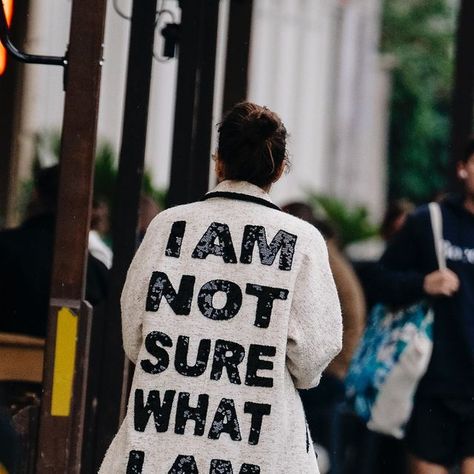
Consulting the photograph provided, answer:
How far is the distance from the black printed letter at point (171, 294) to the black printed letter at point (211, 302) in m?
0.04

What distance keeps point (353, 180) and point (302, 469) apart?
35.6m

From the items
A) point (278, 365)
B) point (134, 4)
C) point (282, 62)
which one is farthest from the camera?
point (282, 62)

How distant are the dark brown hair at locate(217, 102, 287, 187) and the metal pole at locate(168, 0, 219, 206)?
2074mm

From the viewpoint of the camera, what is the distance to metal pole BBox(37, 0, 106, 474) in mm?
5324

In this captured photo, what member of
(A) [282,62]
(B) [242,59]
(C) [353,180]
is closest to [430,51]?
(C) [353,180]

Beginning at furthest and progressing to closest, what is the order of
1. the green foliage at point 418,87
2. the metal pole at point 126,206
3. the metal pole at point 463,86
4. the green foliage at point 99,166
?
the green foliage at point 418,87
the green foliage at point 99,166
the metal pole at point 463,86
the metal pole at point 126,206

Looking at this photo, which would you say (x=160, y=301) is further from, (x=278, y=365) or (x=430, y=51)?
(x=430, y=51)

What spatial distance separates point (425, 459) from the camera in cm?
694

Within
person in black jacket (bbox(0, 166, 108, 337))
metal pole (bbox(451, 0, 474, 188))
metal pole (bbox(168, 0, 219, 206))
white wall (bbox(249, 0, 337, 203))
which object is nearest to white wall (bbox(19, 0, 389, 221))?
white wall (bbox(249, 0, 337, 203))

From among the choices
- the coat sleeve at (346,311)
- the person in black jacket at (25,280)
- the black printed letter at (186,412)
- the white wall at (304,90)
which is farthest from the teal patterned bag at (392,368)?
the white wall at (304,90)

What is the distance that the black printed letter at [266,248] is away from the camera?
469 cm

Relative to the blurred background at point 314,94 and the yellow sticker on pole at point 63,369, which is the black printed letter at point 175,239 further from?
the yellow sticker on pole at point 63,369

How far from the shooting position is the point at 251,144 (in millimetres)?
4770

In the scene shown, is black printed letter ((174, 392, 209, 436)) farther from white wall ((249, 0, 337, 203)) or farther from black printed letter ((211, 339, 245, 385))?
white wall ((249, 0, 337, 203))
